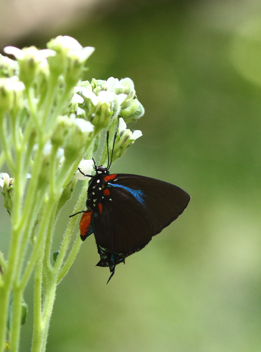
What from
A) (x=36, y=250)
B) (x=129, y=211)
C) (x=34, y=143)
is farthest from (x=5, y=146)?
(x=129, y=211)

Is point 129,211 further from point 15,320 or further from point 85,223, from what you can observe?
point 15,320

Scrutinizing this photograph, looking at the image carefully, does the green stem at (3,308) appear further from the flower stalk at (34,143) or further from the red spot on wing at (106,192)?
the red spot on wing at (106,192)

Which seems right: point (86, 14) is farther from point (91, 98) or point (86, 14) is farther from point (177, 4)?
point (91, 98)

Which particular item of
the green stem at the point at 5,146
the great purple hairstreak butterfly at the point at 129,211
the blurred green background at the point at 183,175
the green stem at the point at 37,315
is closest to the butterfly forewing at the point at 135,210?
the great purple hairstreak butterfly at the point at 129,211

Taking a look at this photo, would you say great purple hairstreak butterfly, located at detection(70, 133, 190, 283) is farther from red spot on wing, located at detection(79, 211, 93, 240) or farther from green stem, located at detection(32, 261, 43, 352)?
green stem, located at detection(32, 261, 43, 352)

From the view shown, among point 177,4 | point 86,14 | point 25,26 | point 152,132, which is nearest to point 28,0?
point 25,26
